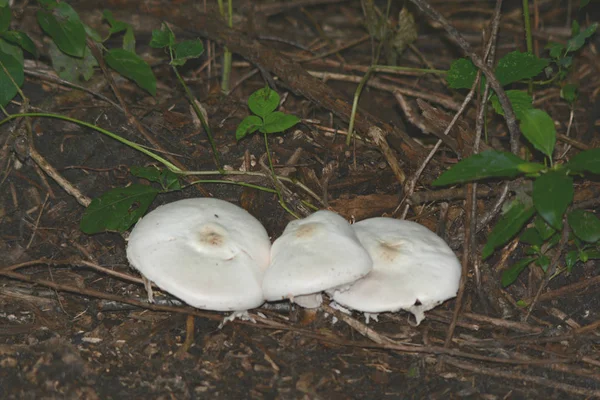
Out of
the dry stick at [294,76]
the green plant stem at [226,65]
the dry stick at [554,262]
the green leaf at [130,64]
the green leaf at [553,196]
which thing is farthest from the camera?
the green plant stem at [226,65]

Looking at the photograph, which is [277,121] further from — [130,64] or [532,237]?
[532,237]

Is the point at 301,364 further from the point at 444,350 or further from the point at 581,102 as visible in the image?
the point at 581,102

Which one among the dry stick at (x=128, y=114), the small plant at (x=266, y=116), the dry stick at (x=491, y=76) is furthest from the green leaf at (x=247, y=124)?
the dry stick at (x=491, y=76)

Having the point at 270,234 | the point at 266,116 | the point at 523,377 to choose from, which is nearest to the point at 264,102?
the point at 266,116

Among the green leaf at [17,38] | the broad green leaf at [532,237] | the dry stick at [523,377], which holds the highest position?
the green leaf at [17,38]

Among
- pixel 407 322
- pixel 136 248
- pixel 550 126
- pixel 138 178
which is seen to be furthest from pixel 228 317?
pixel 550 126

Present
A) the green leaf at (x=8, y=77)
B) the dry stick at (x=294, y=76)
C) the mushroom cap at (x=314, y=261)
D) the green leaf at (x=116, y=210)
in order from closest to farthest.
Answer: the mushroom cap at (x=314, y=261)
the green leaf at (x=116, y=210)
the green leaf at (x=8, y=77)
the dry stick at (x=294, y=76)

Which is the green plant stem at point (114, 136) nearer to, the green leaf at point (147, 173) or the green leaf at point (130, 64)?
the green leaf at point (147, 173)

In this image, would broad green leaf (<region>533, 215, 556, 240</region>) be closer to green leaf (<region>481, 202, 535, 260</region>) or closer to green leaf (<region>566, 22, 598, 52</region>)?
green leaf (<region>481, 202, 535, 260</region>)
